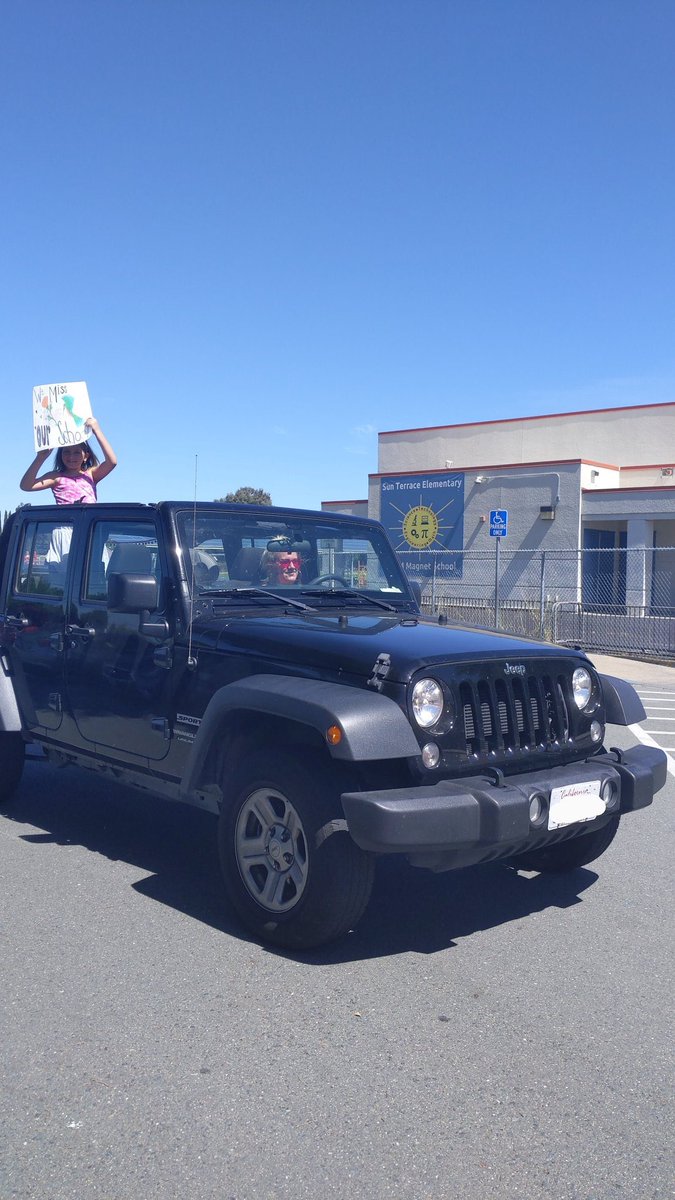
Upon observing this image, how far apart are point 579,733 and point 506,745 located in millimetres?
570

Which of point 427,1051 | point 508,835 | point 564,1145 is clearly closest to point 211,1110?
point 427,1051

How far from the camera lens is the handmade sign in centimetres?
806

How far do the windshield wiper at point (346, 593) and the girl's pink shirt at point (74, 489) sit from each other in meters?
2.96

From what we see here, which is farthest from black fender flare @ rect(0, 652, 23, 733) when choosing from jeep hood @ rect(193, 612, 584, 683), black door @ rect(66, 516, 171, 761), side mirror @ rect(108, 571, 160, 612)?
jeep hood @ rect(193, 612, 584, 683)

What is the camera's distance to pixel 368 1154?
9.52 ft

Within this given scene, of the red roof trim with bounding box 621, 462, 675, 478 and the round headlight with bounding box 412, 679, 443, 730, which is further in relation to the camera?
the red roof trim with bounding box 621, 462, 675, 478

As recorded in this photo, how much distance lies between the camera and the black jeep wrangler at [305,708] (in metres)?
4.05

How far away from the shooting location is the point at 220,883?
525cm

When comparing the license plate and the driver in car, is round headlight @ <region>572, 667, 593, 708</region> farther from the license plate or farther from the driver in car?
the driver in car

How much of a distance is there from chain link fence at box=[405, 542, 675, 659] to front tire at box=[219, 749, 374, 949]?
50.9 feet

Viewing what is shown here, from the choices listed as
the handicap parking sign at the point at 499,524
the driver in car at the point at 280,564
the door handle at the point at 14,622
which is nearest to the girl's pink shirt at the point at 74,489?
the door handle at the point at 14,622

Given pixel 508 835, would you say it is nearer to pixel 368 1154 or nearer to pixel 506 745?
pixel 506 745

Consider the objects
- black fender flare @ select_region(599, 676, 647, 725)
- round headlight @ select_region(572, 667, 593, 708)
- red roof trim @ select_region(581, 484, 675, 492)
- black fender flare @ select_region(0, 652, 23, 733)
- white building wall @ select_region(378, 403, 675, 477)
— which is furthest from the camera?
white building wall @ select_region(378, 403, 675, 477)

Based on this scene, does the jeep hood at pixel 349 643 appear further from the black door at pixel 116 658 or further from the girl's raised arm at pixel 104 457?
the girl's raised arm at pixel 104 457
